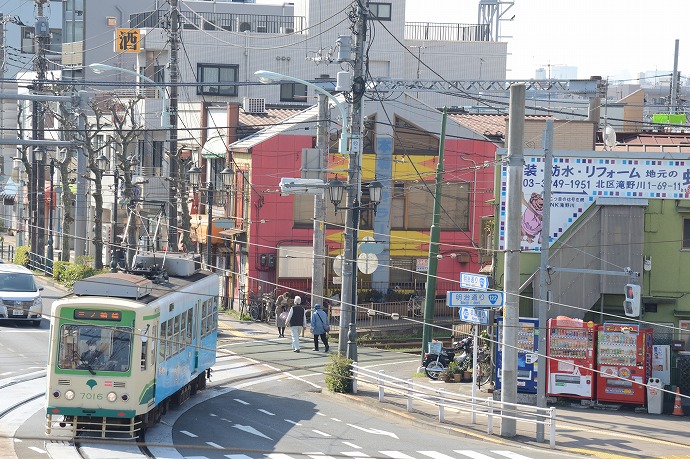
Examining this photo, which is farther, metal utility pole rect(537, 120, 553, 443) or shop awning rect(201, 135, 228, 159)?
shop awning rect(201, 135, 228, 159)

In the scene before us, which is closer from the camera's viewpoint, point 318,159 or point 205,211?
point 318,159

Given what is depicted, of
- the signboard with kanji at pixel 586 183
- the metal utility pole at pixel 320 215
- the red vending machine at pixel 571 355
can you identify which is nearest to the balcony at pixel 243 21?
the metal utility pole at pixel 320 215

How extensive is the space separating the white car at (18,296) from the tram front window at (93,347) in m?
15.0

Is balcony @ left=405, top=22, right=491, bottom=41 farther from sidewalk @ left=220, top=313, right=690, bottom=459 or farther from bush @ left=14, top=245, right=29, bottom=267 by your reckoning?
sidewalk @ left=220, top=313, right=690, bottom=459

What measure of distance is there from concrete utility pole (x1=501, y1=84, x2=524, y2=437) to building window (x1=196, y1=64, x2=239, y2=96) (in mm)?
41074

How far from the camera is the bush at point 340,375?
25.9 m

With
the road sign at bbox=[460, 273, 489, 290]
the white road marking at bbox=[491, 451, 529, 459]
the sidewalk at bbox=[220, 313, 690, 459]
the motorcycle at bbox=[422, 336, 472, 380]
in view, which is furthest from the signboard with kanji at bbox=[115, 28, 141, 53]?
the white road marking at bbox=[491, 451, 529, 459]

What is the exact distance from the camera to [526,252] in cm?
2714

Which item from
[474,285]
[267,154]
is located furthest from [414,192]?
[474,285]

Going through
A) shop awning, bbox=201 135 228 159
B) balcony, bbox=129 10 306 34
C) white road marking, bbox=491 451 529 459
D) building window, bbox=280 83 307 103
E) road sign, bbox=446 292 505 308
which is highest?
balcony, bbox=129 10 306 34

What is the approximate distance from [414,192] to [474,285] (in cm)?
2166

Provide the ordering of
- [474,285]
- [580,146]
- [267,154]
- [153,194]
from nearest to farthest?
1. [474,285]
2. [580,146]
3. [267,154]
4. [153,194]

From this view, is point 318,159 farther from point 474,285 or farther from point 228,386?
point 474,285

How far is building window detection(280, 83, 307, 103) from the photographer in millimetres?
62197
